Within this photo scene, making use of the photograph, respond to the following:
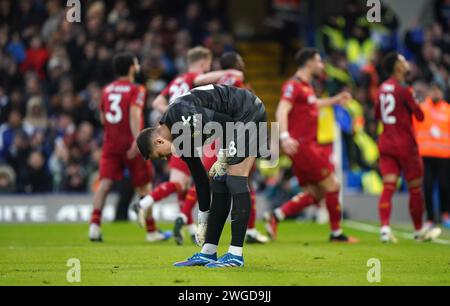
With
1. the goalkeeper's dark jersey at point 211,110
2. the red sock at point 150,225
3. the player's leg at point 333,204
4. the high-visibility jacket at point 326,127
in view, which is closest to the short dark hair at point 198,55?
the red sock at point 150,225

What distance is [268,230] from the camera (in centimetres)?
1355

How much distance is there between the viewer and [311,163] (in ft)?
42.4

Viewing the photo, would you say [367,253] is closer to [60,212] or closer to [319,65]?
[319,65]

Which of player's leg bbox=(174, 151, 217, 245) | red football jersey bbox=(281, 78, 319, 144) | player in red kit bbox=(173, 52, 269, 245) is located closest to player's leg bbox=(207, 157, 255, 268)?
player's leg bbox=(174, 151, 217, 245)

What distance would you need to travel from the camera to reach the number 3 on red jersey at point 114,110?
13016mm

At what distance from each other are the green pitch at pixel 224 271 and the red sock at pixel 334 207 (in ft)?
1.34

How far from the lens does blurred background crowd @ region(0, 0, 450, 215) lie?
1988 cm

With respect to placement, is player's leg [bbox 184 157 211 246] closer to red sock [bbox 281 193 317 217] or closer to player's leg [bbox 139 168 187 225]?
player's leg [bbox 139 168 187 225]


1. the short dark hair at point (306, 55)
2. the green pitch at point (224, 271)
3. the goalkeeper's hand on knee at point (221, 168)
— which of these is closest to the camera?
the green pitch at point (224, 271)

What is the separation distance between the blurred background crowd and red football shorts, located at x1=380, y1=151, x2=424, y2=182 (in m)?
5.01

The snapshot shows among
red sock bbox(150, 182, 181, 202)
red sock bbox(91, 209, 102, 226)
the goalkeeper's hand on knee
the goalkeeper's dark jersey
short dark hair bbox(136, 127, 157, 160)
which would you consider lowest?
red sock bbox(91, 209, 102, 226)

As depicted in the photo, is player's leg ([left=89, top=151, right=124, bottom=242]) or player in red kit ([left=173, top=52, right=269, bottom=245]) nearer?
player in red kit ([left=173, top=52, right=269, bottom=245])

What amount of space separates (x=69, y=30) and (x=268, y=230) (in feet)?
35.6

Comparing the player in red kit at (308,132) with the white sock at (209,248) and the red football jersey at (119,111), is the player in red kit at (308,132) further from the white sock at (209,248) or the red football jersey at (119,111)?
the white sock at (209,248)
